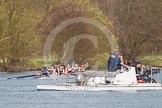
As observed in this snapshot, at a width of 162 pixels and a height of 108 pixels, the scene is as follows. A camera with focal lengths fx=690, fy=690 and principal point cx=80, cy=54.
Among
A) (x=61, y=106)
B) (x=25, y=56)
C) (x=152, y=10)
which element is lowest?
(x=61, y=106)

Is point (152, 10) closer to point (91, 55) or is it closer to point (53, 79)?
point (91, 55)

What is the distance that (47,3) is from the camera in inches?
2744

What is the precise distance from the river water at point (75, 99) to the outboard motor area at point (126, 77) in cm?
69

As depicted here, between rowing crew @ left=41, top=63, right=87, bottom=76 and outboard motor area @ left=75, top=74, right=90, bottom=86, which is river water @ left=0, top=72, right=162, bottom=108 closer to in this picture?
outboard motor area @ left=75, top=74, right=90, bottom=86

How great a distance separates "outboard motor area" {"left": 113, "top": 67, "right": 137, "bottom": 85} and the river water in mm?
691

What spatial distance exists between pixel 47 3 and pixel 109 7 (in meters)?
6.72

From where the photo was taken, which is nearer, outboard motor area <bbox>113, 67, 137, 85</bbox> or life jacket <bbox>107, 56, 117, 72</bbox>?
outboard motor area <bbox>113, 67, 137, 85</bbox>

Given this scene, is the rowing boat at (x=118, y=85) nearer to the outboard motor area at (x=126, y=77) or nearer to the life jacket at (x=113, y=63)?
the outboard motor area at (x=126, y=77)

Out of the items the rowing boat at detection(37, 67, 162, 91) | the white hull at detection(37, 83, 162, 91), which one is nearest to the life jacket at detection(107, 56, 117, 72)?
the rowing boat at detection(37, 67, 162, 91)

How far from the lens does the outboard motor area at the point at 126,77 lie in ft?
122

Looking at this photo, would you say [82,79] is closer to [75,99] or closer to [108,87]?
[108,87]

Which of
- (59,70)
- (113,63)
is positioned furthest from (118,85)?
(59,70)

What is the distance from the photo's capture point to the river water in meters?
A: 31.3

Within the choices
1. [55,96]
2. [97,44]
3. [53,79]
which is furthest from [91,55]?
[55,96]
